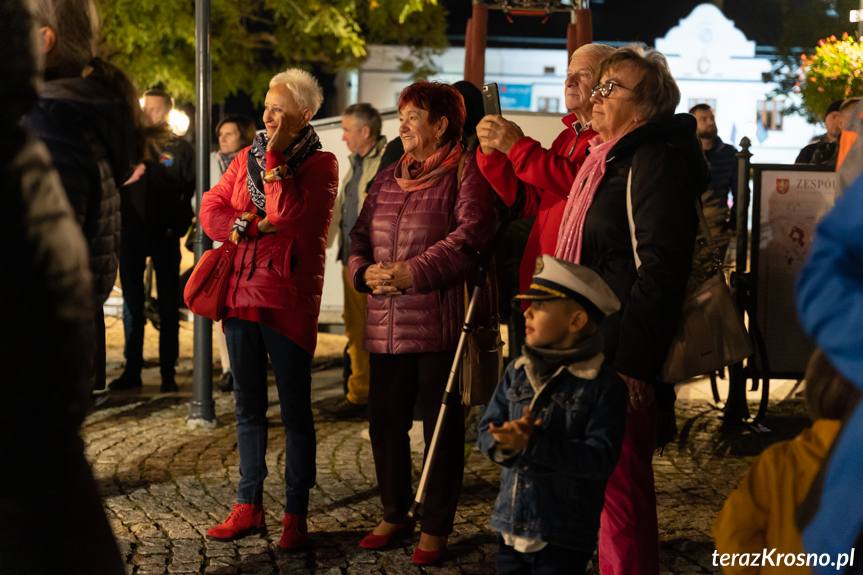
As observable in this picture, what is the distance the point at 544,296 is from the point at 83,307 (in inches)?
50.7

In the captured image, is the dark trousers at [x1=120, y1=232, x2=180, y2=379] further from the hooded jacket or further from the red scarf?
the hooded jacket

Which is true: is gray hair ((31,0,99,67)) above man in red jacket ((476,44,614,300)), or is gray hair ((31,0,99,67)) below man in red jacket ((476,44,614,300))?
above

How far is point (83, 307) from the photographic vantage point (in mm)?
2340

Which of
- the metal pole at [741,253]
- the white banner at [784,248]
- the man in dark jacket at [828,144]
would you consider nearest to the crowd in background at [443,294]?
the metal pole at [741,253]

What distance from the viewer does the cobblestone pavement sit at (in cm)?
418

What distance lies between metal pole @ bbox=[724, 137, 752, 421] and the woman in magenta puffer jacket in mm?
3050

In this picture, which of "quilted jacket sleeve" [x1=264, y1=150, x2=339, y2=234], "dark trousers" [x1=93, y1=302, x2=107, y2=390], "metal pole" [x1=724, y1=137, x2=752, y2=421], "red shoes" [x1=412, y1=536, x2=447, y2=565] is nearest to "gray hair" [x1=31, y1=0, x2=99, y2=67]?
"dark trousers" [x1=93, y1=302, x2=107, y2=390]

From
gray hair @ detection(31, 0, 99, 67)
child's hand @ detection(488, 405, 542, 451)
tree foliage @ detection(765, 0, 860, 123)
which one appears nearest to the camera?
child's hand @ detection(488, 405, 542, 451)

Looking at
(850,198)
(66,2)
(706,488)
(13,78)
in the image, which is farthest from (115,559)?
(706,488)

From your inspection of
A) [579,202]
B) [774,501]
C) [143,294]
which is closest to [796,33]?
[143,294]

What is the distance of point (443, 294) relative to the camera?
426 centimetres

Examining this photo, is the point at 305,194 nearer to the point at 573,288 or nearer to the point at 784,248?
the point at 573,288

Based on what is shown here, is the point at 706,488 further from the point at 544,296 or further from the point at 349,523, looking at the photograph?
the point at 544,296

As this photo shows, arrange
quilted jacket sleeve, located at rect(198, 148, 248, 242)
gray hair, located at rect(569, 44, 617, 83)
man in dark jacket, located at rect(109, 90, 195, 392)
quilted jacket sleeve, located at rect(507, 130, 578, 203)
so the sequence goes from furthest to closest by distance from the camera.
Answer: man in dark jacket, located at rect(109, 90, 195, 392) → quilted jacket sleeve, located at rect(198, 148, 248, 242) → gray hair, located at rect(569, 44, 617, 83) → quilted jacket sleeve, located at rect(507, 130, 578, 203)
